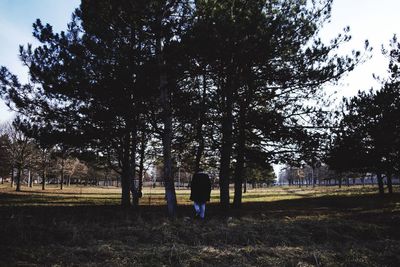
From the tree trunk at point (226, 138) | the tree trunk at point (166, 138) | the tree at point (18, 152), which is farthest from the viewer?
the tree at point (18, 152)

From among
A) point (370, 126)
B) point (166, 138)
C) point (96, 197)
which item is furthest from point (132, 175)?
point (96, 197)

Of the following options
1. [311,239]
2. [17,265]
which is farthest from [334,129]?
[17,265]

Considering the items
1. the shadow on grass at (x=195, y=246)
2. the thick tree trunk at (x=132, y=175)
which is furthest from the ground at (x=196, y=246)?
the thick tree trunk at (x=132, y=175)

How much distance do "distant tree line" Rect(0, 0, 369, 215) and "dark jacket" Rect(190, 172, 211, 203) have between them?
1439 mm

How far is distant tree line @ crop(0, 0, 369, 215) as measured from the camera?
1192cm

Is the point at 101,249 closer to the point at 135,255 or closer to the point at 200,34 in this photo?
the point at 135,255

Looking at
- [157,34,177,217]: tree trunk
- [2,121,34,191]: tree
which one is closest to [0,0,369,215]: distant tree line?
[157,34,177,217]: tree trunk

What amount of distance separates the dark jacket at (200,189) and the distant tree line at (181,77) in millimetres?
1439

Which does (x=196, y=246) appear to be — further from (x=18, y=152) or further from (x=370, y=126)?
(x=18, y=152)

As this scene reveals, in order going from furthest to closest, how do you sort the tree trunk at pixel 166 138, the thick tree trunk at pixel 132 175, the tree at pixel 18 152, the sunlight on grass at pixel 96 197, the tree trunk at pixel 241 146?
1. the tree at pixel 18 152
2. the sunlight on grass at pixel 96 197
3. the tree trunk at pixel 241 146
4. the thick tree trunk at pixel 132 175
5. the tree trunk at pixel 166 138

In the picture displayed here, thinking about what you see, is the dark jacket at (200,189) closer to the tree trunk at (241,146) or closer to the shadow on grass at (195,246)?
the shadow on grass at (195,246)

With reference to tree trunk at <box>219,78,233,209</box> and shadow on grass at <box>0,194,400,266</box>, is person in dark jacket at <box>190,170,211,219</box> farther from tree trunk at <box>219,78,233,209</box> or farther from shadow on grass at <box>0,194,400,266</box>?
tree trunk at <box>219,78,233,209</box>

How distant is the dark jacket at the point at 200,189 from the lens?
10.9 m

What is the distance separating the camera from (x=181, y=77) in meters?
12.7
